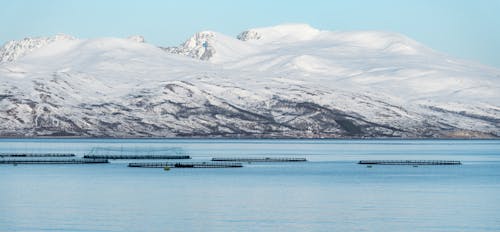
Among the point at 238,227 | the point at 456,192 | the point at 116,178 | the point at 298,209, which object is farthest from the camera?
the point at 116,178

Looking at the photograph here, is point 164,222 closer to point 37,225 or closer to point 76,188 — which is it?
point 37,225

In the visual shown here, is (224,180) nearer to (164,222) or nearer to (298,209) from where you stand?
(298,209)

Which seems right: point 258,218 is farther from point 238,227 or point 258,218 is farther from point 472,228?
point 472,228

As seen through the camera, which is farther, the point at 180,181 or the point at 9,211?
the point at 180,181

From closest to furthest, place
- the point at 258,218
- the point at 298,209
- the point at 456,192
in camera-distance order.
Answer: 1. the point at 258,218
2. the point at 298,209
3. the point at 456,192

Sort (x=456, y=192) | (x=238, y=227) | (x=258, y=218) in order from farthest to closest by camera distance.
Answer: (x=456, y=192) → (x=258, y=218) → (x=238, y=227)

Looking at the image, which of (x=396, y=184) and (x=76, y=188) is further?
(x=396, y=184)

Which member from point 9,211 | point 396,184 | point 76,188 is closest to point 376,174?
point 396,184

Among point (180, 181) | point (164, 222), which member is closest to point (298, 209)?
point (164, 222)

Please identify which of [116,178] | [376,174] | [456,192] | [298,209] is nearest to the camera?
[298,209]
